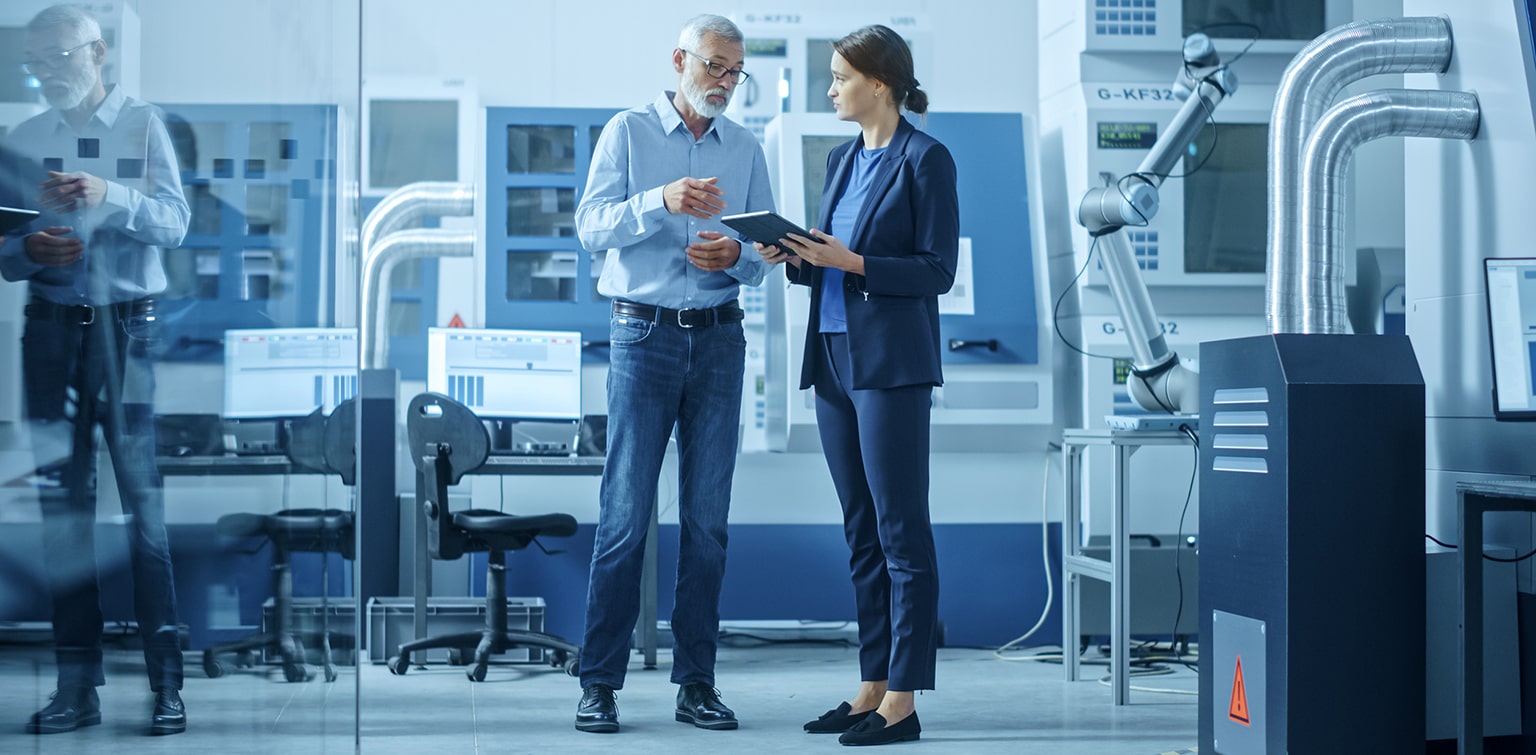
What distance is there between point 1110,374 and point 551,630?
197 centimetres

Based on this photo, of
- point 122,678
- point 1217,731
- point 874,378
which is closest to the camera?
point 122,678

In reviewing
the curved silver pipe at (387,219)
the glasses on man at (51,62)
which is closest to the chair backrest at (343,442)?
the glasses on man at (51,62)

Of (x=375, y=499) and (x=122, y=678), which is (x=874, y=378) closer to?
(x=122, y=678)

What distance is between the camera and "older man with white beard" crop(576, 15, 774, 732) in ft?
9.25

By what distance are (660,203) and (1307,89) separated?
1346mm

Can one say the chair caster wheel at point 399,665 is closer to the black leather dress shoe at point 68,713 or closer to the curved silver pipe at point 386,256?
the curved silver pipe at point 386,256

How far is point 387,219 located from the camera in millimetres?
4770

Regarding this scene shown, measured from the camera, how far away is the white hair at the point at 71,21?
0.79 metres

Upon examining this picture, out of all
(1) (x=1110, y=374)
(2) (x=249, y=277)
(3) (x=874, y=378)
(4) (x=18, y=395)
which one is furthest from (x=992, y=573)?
(4) (x=18, y=395)

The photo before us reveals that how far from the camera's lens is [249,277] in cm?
113

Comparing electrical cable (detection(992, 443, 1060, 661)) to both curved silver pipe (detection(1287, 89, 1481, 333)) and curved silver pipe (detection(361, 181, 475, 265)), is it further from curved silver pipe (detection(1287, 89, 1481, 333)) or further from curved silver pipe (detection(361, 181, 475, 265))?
curved silver pipe (detection(361, 181, 475, 265))

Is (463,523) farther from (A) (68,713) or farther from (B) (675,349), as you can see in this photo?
(A) (68,713)

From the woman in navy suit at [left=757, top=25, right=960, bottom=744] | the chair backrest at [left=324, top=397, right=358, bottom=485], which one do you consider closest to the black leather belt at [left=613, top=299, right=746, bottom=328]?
the woman in navy suit at [left=757, top=25, right=960, bottom=744]

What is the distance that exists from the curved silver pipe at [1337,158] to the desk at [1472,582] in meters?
0.45
